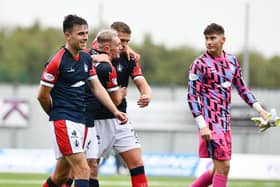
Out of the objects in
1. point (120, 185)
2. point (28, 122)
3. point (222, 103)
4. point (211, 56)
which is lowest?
point (28, 122)

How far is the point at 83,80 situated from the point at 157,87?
2802 cm

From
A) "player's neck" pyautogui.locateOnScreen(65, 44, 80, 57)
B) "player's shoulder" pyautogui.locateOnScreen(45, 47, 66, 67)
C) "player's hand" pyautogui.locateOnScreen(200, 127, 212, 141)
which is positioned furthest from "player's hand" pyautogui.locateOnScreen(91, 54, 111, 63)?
"player's hand" pyautogui.locateOnScreen(200, 127, 212, 141)

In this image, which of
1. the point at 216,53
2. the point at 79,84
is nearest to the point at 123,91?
the point at 79,84

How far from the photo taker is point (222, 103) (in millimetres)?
8219

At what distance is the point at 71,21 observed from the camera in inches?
288

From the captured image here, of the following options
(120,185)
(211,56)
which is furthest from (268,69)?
(211,56)

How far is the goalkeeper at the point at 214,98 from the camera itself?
8.08 meters

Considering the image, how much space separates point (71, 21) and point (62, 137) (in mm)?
1282

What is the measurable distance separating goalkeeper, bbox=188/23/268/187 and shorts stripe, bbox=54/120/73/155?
172 cm

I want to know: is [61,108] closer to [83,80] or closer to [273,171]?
[83,80]

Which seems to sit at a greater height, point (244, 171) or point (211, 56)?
point (211, 56)

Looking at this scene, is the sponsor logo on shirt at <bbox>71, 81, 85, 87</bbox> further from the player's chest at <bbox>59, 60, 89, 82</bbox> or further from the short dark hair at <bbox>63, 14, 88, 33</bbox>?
the short dark hair at <bbox>63, 14, 88, 33</bbox>

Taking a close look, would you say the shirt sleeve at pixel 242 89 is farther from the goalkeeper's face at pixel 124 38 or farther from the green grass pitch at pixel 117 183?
the green grass pitch at pixel 117 183

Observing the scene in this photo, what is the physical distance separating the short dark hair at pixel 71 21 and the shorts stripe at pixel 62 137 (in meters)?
1.04
